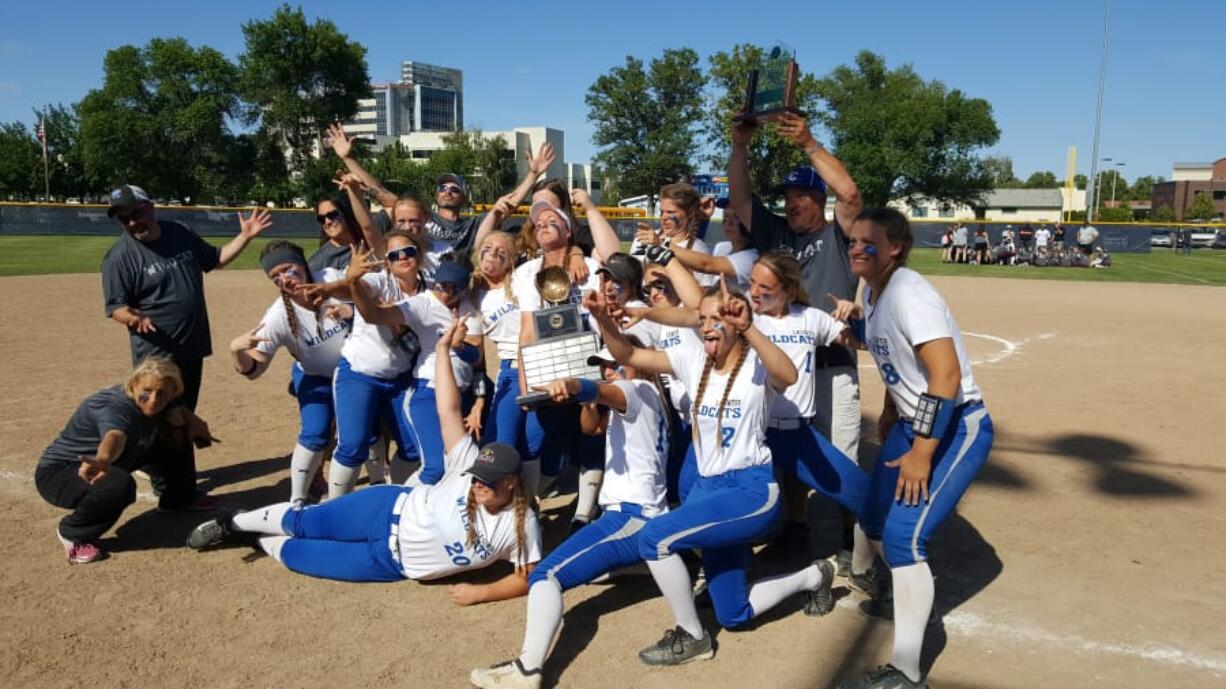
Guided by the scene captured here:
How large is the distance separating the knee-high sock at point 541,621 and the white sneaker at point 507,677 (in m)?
0.03

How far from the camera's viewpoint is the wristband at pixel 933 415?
3357 millimetres

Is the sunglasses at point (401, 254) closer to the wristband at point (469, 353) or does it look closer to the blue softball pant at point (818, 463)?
the wristband at point (469, 353)

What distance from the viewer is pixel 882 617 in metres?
4.22

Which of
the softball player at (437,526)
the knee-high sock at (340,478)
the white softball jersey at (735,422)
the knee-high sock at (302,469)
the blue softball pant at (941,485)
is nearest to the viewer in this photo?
the blue softball pant at (941,485)

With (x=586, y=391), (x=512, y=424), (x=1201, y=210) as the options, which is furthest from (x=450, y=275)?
(x=1201, y=210)

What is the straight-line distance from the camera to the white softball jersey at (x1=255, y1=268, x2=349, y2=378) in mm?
5453

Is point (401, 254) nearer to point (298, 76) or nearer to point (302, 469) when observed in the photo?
point (302, 469)

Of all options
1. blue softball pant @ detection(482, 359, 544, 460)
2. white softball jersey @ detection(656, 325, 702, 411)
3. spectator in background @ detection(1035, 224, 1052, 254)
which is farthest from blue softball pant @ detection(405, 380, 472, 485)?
spectator in background @ detection(1035, 224, 1052, 254)

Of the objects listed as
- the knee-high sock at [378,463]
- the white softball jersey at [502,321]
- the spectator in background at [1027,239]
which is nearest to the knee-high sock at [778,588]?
the white softball jersey at [502,321]

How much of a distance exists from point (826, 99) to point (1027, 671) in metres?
88.3

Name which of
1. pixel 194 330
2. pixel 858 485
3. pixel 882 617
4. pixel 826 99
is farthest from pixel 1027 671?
pixel 826 99

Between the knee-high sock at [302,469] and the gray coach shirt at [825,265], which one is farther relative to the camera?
the knee-high sock at [302,469]

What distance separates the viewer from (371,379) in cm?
520

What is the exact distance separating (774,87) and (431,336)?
8.26 ft
